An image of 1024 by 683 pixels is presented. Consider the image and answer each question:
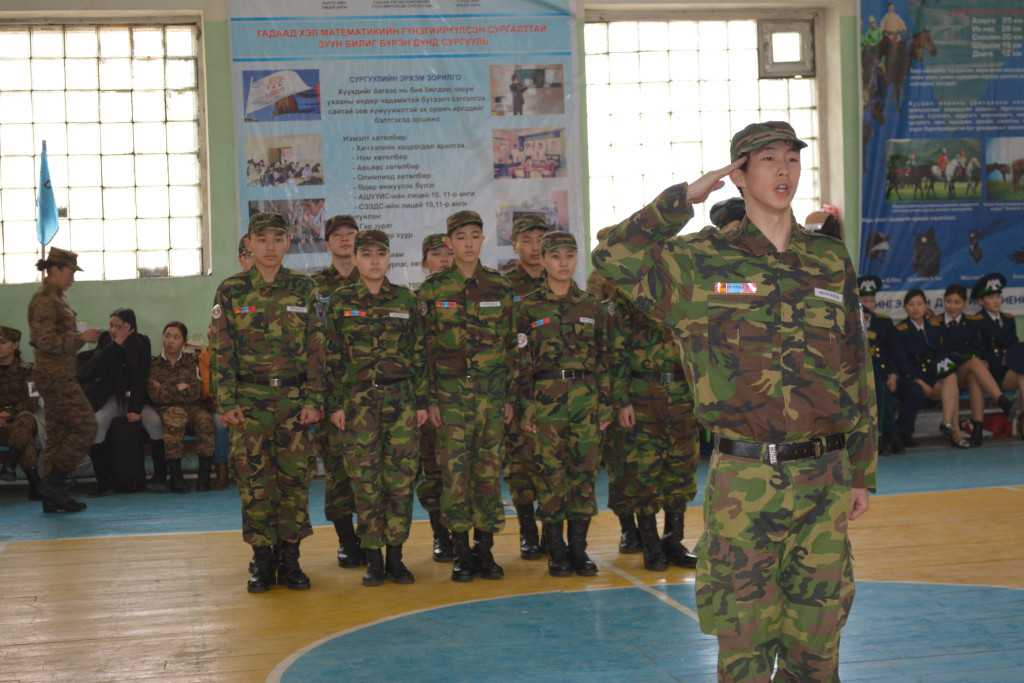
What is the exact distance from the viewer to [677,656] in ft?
14.8

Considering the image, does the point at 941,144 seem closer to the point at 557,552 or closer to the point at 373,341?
the point at 557,552

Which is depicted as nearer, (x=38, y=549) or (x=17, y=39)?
(x=38, y=549)

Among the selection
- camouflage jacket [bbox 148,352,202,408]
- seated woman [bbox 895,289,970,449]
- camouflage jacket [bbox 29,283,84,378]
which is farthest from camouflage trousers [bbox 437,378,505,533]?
seated woman [bbox 895,289,970,449]

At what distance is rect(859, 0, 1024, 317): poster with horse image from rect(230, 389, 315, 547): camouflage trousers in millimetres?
6925

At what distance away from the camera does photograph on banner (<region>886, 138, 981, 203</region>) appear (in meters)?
11.3

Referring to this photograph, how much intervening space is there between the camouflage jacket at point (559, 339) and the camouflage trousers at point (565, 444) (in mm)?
91

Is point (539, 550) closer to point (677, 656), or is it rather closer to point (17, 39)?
point (677, 656)

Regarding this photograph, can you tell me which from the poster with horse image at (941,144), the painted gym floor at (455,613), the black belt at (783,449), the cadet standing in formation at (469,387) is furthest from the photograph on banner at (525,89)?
the black belt at (783,449)

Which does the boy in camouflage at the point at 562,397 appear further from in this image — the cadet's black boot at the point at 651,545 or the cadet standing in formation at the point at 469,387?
the cadet's black boot at the point at 651,545

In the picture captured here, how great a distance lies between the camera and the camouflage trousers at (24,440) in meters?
9.02

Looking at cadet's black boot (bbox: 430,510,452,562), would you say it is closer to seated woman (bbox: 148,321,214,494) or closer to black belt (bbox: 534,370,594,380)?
black belt (bbox: 534,370,594,380)

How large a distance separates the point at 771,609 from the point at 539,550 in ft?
11.1

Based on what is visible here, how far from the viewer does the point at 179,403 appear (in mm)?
9703

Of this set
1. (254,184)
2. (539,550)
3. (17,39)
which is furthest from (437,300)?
(17,39)
